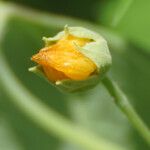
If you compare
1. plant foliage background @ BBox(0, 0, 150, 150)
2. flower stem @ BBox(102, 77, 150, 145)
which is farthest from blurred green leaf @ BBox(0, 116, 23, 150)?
flower stem @ BBox(102, 77, 150, 145)

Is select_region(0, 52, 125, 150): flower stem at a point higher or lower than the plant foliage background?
lower

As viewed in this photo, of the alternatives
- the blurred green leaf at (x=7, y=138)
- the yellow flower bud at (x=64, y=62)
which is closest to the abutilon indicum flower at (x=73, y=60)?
the yellow flower bud at (x=64, y=62)

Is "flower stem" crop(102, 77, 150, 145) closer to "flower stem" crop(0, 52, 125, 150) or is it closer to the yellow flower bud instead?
the yellow flower bud

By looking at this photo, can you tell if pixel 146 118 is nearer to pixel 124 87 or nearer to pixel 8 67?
pixel 124 87

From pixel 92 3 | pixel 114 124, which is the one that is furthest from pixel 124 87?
pixel 92 3

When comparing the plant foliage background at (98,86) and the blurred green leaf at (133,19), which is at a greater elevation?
the blurred green leaf at (133,19)

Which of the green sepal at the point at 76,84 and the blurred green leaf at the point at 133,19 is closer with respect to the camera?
the green sepal at the point at 76,84

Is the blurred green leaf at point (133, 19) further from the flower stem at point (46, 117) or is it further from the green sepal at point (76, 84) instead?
the green sepal at point (76, 84)

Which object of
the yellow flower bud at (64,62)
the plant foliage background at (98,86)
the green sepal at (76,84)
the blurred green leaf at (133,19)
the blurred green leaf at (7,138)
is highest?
A: the yellow flower bud at (64,62)
